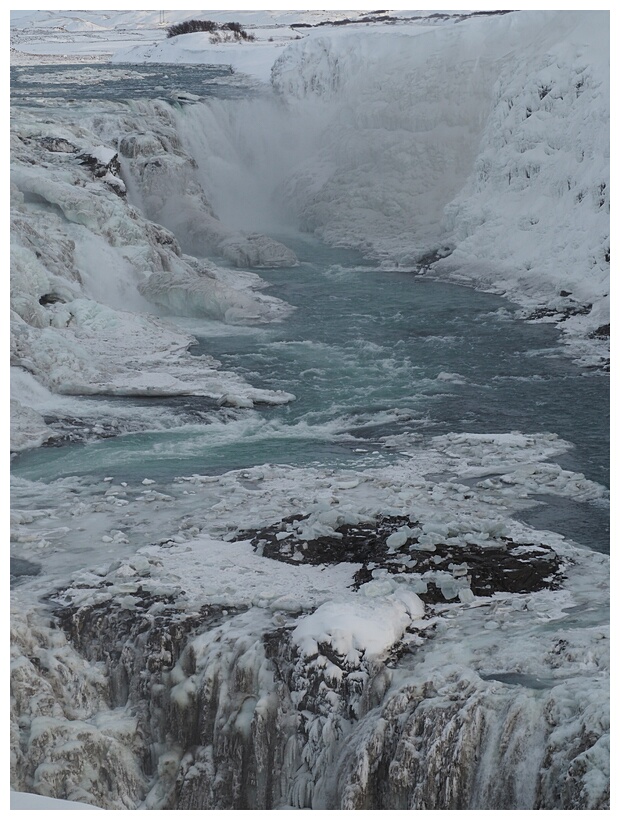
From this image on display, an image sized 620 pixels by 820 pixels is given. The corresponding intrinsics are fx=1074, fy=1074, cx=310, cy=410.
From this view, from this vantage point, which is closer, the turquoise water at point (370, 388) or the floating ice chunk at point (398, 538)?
the floating ice chunk at point (398, 538)

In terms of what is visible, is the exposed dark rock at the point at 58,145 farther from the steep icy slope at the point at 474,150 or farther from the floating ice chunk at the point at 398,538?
the floating ice chunk at the point at 398,538

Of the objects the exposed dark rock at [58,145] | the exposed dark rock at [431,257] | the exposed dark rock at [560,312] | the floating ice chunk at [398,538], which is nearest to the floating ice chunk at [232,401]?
the floating ice chunk at [398,538]

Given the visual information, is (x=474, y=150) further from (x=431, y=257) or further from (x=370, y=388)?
(x=370, y=388)

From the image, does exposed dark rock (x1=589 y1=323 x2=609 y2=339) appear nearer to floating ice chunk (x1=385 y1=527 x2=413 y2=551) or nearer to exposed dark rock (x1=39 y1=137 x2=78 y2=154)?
floating ice chunk (x1=385 y1=527 x2=413 y2=551)

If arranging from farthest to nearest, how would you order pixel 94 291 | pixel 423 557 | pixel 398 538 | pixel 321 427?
pixel 94 291 < pixel 321 427 < pixel 398 538 < pixel 423 557

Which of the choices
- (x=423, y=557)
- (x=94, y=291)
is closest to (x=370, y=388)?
(x=94, y=291)

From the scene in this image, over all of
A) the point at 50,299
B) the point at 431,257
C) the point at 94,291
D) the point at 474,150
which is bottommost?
the point at 50,299

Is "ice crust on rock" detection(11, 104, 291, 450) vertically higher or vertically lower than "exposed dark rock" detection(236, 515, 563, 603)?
higher

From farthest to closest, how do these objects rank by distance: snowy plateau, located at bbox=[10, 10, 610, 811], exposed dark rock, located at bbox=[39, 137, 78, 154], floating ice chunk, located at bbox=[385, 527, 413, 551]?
exposed dark rock, located at bbox=[39, 137, 78, 154] < floating ice chunk, located at bbox=[385, 527, 413, 551] < snowy plateau, located at bbox=[10, 10, 610, 811]

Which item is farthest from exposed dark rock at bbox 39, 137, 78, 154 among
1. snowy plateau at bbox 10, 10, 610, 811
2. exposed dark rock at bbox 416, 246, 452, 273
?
exposed dark rock at bbox 416, 246, 452, 273
